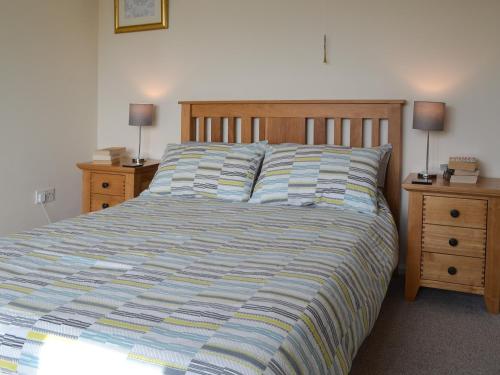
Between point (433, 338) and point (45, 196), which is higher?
point (45, 196)

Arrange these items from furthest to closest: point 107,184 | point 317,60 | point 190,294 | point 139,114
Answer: point 139,114
point 107,184
point 317,60
point 190,294

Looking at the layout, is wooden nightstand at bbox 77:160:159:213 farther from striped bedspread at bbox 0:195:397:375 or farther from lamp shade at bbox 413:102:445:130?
lamp shade at bbox 413:102:445:130

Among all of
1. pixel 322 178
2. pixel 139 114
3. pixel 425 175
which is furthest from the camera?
pixel 139 114

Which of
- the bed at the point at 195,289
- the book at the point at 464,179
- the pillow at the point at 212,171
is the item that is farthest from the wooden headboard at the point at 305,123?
the bed at the point at 195,289

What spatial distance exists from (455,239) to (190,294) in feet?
5.50

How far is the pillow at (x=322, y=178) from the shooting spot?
2637 millimetres

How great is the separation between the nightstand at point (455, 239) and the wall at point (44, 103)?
2.36 meters

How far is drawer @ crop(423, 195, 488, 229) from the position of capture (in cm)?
255

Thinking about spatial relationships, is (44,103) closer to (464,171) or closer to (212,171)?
(212,171)

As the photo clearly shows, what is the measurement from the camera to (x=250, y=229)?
2215 mm

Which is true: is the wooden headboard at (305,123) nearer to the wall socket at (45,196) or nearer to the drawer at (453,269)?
the drawer at (453,269)

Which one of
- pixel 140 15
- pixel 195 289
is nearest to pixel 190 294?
pixel 195 289

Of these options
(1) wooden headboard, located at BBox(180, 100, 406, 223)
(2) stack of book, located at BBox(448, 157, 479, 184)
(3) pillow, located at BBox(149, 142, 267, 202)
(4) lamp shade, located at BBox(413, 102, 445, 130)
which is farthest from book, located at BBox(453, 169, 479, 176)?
(3) pillow, located at BBox(149, 142, 267, 202)

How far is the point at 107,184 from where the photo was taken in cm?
340
